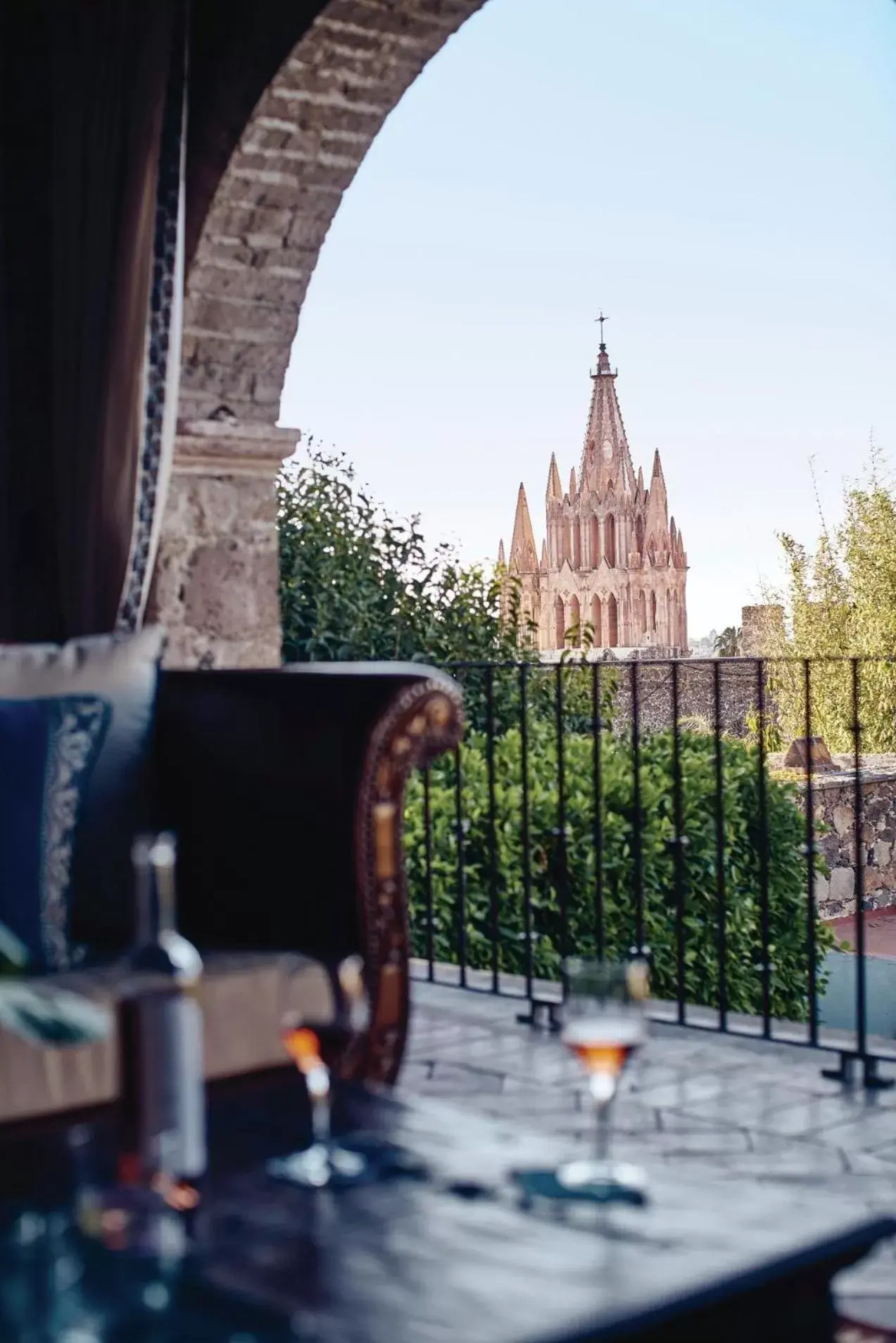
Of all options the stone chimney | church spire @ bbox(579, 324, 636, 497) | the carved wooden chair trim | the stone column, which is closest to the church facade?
church spire @ bbox(579, 324, 636, 497)

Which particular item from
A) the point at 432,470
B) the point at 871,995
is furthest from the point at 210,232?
the point at 432,470

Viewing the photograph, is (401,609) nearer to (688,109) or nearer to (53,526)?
(53,526)

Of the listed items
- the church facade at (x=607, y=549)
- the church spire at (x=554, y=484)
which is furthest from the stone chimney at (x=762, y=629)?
the church spire at (x=554, y=484)

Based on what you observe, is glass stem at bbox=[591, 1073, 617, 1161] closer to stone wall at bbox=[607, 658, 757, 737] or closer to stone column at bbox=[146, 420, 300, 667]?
stone column at bbox=[146, 420, 300, 667]

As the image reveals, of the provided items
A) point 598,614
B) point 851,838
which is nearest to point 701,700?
point 851,838

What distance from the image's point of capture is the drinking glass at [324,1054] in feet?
4.75

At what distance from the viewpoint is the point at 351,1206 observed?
136 cm

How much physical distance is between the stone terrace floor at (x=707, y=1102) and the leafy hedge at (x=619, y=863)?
2.84 feet

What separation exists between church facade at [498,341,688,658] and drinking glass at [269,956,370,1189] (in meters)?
42.1

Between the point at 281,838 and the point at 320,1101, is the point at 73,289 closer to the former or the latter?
the point at 281,838

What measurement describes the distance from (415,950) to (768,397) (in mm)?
35941

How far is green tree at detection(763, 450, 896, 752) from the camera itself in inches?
738

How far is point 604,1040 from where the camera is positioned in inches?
55.2

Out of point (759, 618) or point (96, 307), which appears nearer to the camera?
point (96, 307)
